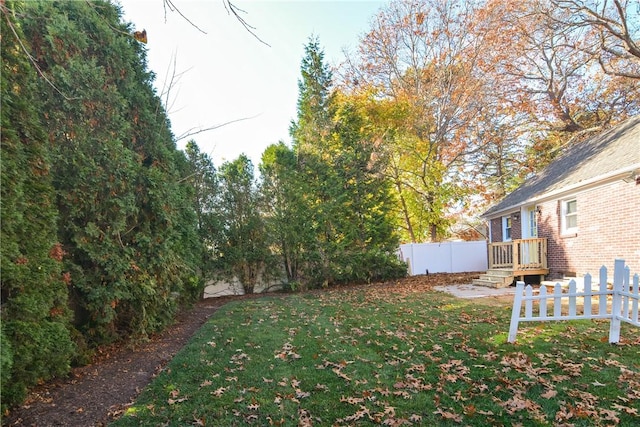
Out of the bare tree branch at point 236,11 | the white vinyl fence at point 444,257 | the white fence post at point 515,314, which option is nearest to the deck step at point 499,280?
the white vinyl fence at point 444,257

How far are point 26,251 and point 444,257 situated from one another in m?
15.9

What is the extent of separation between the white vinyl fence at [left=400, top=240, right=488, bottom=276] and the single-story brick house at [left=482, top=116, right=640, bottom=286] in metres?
2.99

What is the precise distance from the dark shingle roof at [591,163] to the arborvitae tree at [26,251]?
433 inches

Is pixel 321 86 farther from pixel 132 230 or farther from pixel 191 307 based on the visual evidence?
pixel 132 230

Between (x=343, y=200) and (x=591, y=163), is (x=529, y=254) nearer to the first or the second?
(x=591, y=163)

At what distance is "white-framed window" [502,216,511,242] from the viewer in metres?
14.3

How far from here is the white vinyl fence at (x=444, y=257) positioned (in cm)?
1638

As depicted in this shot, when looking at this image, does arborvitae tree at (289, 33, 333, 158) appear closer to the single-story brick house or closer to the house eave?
the house eave

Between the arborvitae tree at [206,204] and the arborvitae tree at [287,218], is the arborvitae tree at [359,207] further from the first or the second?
the arborvitae tree at [206,204]

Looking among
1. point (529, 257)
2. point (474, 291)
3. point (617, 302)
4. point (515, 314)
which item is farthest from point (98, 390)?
point (529, 257)

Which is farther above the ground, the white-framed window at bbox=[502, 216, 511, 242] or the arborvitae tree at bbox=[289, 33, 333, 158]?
the arborvitae tree at bbox=[289, 33, 333, 158]

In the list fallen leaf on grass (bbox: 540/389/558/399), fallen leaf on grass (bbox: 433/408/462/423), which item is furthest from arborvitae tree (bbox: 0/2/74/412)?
fallen leaf on grass (bbox: 540/389/558/399)

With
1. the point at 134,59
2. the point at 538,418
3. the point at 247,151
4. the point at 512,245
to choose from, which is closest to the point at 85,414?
the point at 538,418

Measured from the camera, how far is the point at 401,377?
12.6 feet
